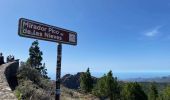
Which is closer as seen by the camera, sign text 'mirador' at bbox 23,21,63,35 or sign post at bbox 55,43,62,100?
sign text 'mirador' at bbox 23,21,63,35

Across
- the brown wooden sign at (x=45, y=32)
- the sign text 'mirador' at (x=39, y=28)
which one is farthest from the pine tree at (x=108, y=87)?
the sign text 'mirador' at (x=39, y=28)

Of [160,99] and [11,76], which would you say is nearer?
[11,76]

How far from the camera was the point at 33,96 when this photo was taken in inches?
476

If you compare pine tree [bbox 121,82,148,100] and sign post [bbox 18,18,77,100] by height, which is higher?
sign post [bbox 18,18,77,100]

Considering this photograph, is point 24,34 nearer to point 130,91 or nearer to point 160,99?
point 130,91

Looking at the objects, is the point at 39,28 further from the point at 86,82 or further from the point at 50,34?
the point at 86,82

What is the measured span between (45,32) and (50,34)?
17cm

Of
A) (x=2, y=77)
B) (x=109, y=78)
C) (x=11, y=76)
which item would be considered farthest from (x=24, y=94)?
(x=109, y=78)

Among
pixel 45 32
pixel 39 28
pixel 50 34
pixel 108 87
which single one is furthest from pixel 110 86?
pixel 39 28

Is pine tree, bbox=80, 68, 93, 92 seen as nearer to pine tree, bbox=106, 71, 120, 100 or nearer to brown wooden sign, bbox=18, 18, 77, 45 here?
pine tree, bbox=106, 71, 120, 100

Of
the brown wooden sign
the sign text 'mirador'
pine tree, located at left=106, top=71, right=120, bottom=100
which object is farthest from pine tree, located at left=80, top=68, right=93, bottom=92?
the sign text 'mirador'

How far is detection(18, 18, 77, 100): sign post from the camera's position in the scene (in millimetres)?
6484

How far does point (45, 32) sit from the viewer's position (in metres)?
7.10

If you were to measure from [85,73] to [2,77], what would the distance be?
64581 millimetres
